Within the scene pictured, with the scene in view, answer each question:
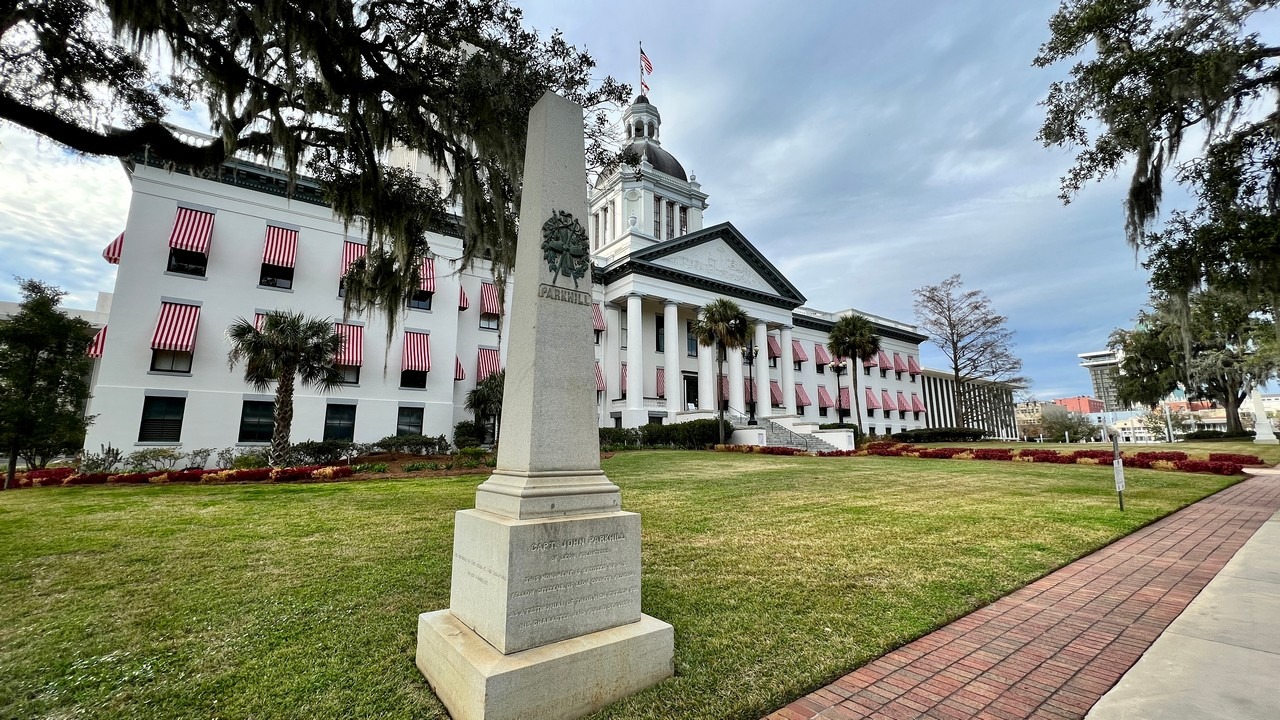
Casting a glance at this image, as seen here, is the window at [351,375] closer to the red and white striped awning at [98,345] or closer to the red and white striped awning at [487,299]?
the red and white striped awning at [487,299]

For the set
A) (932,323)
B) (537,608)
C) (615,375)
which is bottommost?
(537,608)

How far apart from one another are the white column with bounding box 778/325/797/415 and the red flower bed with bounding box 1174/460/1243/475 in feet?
73.7

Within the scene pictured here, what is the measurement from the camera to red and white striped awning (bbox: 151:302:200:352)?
1876 centimetres

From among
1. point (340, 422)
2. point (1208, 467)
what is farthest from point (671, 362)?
point (1208, 467)

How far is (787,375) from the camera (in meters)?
38.0

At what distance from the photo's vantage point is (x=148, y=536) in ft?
21.9

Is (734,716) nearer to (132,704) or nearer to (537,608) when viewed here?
(537,608)

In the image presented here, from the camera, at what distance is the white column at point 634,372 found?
98.9 feet

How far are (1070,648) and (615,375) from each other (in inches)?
1129

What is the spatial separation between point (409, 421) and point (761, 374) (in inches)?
889

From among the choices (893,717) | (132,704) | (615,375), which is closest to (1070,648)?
(893,717)

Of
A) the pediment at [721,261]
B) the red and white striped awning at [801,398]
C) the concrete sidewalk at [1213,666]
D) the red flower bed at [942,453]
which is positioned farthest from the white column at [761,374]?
the concrete sidewalk at [1213,666]

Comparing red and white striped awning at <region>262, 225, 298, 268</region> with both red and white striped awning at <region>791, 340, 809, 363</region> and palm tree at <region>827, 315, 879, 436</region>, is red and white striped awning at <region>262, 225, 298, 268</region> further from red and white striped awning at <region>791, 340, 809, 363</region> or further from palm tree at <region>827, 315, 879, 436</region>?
red and white striped awning at <region>791, 340, 809, 363</region>

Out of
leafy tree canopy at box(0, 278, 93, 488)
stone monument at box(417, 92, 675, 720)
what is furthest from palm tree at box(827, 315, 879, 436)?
leafy tree canopy at box(0, 278, 93, 488)
